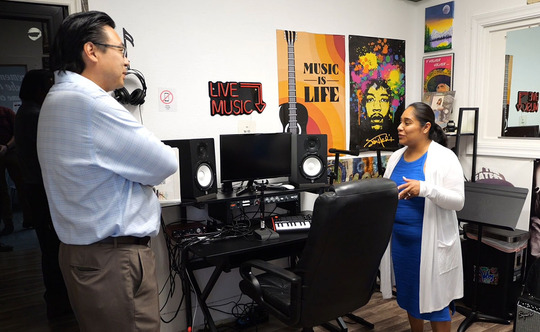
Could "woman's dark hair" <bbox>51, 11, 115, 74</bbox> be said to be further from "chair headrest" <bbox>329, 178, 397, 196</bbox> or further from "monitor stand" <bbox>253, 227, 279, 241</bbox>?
"monitor stand" <bbox>253, 227, 279, 241</bbox>

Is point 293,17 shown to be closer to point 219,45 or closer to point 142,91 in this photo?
point 219,45

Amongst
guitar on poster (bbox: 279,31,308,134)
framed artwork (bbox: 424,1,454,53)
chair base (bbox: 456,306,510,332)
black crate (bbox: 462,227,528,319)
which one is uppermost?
framed artwork (bbox: 424,1,454,53)

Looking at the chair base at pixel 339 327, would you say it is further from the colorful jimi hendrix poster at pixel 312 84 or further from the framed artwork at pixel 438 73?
the framed artwork at pixel 438 73

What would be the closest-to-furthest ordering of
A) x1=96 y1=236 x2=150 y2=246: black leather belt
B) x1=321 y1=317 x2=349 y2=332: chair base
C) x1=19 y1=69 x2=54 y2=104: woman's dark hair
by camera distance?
x1=96 y1=236 x2=150 y2=246: black leather belt, x1=19 y1=69 x2=54 y2=104: woman's dark hair, x1=321 y1=317 x2=349 y2=332: chair base

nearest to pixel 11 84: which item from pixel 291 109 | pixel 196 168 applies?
pixel 196 168

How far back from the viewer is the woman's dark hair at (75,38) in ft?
4.41

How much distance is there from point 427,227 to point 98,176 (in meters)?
1.68

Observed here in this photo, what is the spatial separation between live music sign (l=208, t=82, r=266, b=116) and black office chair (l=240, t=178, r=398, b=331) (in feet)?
4.41

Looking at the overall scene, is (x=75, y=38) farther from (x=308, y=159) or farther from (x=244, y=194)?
(x=308, y=159)

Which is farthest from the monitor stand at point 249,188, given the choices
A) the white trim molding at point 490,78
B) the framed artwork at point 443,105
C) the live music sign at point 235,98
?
the white trim molding at point 490,78

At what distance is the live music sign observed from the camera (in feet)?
9.01

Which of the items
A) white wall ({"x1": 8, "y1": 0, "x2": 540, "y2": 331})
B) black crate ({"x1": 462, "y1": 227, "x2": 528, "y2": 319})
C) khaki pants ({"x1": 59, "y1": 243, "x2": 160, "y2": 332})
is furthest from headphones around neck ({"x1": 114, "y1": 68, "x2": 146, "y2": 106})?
black crate ({"x1": 462, "y1": 227, "x2": 528, "y2": 319})

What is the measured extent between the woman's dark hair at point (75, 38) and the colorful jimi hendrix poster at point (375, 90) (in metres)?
2.39

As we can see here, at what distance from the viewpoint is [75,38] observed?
1348 mm
